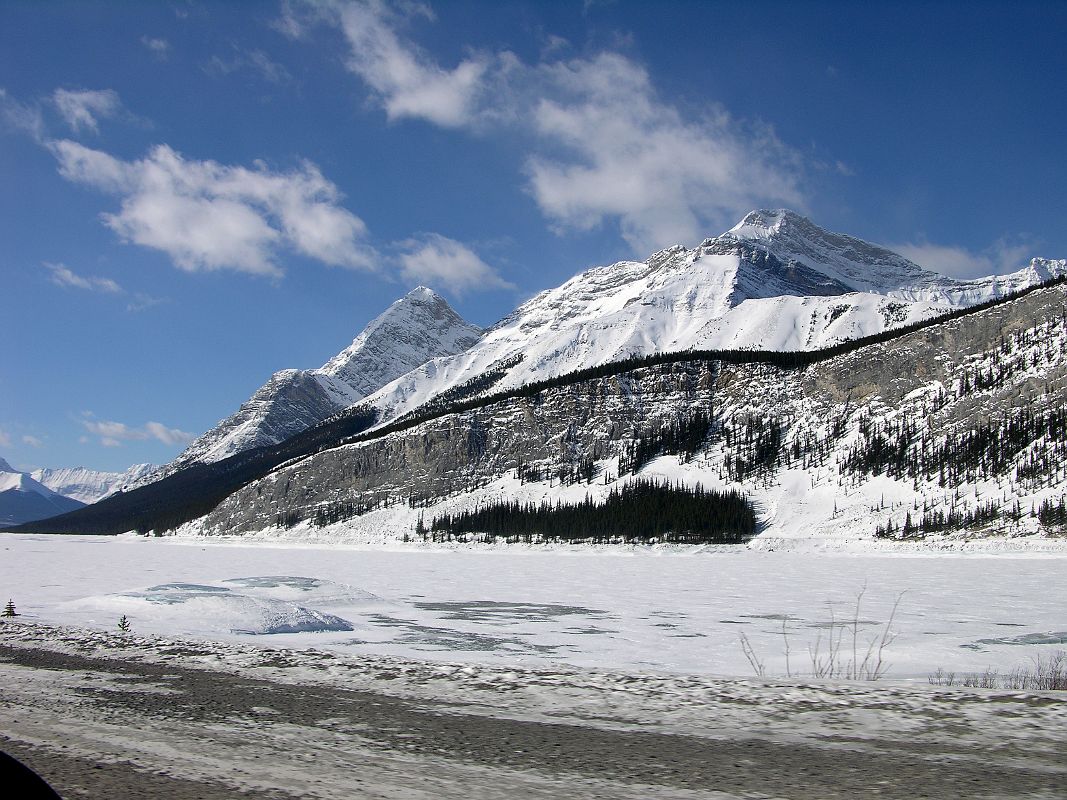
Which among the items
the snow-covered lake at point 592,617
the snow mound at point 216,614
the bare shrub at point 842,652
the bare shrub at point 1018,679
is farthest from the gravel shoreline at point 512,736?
the snow mound at point 216,614

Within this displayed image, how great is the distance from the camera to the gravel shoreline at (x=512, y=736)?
18.3 ft

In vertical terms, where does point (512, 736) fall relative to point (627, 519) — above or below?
above

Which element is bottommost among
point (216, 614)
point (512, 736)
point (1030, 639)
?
point (216, 614)

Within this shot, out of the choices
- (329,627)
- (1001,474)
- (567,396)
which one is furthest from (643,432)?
(329,627)

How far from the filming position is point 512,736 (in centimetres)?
702

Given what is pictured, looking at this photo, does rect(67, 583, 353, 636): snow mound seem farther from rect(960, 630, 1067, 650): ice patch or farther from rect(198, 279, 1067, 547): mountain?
rect(198, 279, 1067, 547): mountain

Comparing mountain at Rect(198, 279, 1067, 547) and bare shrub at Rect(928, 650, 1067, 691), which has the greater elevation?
mountain at Rect(198, 279, 1067, 547)

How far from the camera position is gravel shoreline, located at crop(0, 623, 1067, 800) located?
219 inches

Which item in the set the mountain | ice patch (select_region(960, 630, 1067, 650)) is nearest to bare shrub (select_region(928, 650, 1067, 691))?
ice patch (select_region(960, 630, 1067, 650))

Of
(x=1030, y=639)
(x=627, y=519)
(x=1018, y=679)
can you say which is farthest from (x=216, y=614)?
(x=627, y=519)

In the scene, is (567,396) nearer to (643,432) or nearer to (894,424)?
(643,432)

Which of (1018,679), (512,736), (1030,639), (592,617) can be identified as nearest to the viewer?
(512,736)

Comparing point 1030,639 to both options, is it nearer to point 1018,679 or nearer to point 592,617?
point 1018,679

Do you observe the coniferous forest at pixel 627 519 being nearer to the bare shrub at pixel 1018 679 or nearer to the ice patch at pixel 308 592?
the ice patch at pixel 308 592
